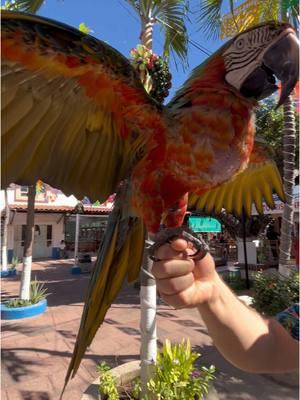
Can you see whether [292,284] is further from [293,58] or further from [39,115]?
[39,115]

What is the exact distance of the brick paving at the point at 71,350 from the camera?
336 cm

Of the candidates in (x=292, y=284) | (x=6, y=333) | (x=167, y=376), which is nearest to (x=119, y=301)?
(x=6, y=333)

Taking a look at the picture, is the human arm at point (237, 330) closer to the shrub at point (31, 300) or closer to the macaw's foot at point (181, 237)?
the macaw's foot at point (181, 237)

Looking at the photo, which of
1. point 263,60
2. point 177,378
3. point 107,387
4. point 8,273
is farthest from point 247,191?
point 8,273

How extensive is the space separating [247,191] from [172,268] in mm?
1328

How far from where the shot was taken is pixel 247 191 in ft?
7.24

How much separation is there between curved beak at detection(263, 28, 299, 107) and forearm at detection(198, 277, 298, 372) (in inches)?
32.9

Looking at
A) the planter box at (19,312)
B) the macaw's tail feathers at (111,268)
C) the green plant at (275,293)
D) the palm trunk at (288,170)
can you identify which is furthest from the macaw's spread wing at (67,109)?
the planter box at (19,312)

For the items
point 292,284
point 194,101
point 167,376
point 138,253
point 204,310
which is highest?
point 194,101

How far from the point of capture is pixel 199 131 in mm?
1406

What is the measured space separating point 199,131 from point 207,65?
0.35 metres

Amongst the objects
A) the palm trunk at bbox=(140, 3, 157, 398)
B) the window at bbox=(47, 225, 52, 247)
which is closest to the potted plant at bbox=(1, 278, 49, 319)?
the palm trunk at bbox=(140, 3, 157, 398)

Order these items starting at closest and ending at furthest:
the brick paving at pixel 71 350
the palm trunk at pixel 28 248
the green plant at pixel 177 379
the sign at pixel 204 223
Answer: the green plant at pixel 177 379 < the brick paving at pixel 71 350 < the palm trunk at pixel 28 248 < the sign at pixel 204 223

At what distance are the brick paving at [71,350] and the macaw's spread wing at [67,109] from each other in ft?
8.81
